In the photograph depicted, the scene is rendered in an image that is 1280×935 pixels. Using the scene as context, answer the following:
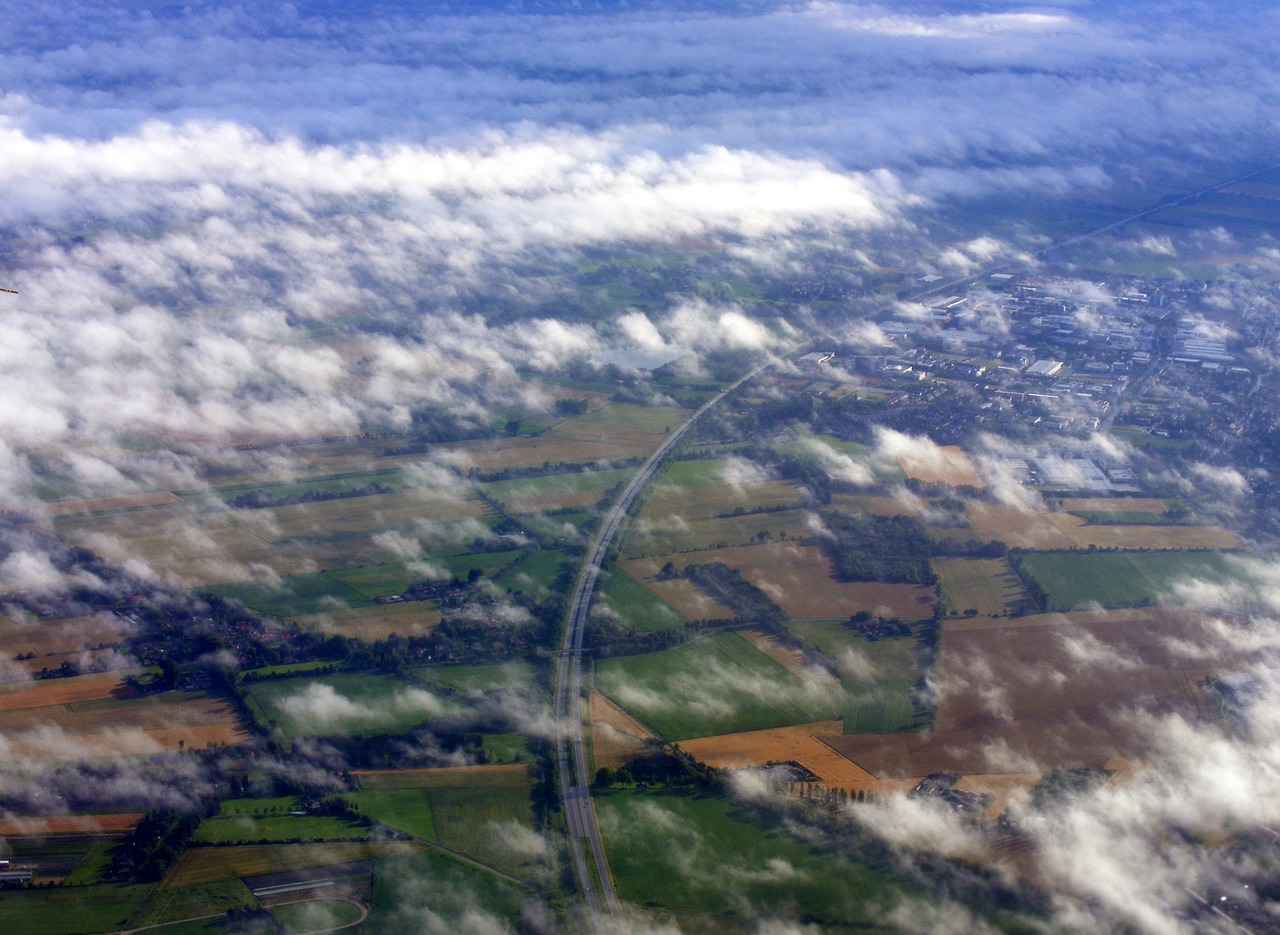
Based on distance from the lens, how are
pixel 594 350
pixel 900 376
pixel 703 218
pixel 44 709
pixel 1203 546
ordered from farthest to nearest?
pixel 703 218, pixel 594 350, pixel 900 376, pixel 1203 546, pixel 44 709

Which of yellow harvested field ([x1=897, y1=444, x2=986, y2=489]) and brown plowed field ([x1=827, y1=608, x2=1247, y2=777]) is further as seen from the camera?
yellow harvested field ([x1=897, y1=444, x2=986, y2=489])

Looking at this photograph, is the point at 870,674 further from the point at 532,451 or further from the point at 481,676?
the point at 532,451

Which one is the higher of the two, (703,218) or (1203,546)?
(703,218)

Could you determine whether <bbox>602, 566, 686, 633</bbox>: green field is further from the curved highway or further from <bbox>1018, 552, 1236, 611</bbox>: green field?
<bbox>1018, 552, 1236, 611</bbox>: green field

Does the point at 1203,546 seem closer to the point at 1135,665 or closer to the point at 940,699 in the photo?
the point at 1135,665

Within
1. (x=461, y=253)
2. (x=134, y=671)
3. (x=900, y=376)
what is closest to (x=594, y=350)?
(x=900, y=376)

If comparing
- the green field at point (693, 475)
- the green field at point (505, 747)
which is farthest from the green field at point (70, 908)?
the green field at point (693, 475)

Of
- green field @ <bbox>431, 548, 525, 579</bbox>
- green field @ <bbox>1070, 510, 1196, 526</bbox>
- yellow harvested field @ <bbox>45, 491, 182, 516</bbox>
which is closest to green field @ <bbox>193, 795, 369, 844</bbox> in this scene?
green field @ <bbox>431, 548, 525, 579</bbox>
